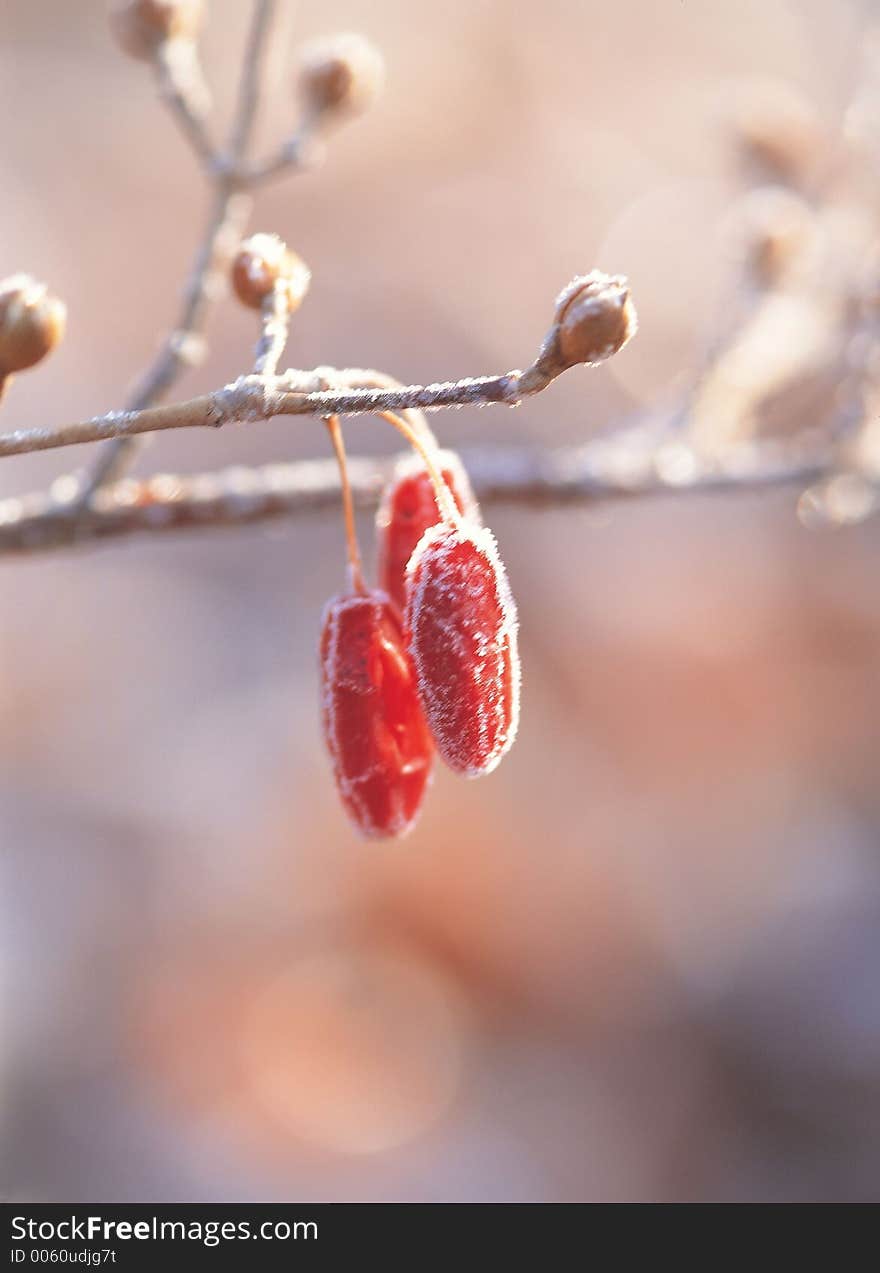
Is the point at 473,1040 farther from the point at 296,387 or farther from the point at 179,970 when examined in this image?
the point at 296,387

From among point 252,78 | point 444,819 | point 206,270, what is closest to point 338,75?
point 252,78

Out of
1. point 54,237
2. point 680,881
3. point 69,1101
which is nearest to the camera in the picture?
point 69,1101

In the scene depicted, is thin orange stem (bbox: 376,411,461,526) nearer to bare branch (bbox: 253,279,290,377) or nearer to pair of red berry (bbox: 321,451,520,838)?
pair of red berry (bbox: 321,451,520,838)

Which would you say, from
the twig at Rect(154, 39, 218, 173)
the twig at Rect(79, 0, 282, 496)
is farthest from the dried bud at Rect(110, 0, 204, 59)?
the twig at Rect(79, 0, 282, 496)

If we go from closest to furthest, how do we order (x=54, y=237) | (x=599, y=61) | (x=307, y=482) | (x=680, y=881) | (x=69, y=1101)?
1. (x=307, y=482)
2. (x=69, y=1101)
3. (x=680, y=881)
4. (x=54, y=237)
5. (x=599, y=61)

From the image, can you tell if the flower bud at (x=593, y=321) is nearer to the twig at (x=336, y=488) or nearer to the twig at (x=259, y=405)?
the twig at (x=259, y=405)

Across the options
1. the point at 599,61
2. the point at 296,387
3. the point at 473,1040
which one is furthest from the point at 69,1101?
the point at 599,61

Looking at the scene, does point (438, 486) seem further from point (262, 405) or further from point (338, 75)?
point (338, 75)

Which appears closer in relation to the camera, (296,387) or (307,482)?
(296,387)
